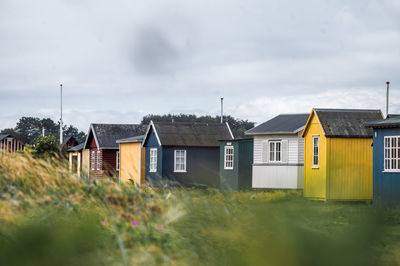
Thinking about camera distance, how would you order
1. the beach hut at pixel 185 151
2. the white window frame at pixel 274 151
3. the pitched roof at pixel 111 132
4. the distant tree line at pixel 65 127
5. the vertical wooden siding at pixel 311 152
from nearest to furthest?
the vertical wooden siding at pixel 311 152 → the white window frame at pixel 274 151 → the beach hut at pixel 185 151 → the pitched roof at pixel 111 132 → the distant tree line at pixel 65 127

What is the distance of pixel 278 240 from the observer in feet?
10.7

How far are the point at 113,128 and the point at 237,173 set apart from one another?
710 inches

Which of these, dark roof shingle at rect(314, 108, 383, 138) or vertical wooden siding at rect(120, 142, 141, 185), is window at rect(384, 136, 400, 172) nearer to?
dark roof shingle at rect(314, 108, 383, 138)

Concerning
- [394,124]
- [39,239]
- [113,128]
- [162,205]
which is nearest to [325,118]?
[394,124]

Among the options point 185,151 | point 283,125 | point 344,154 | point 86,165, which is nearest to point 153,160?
point 185,151

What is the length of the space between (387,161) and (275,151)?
9311 mm

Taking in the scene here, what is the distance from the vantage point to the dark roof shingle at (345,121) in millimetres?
24672

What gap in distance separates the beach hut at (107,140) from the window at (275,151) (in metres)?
18.5

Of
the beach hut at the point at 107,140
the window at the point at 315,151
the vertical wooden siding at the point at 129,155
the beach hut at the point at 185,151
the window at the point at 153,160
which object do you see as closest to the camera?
the window at the point at 315,151

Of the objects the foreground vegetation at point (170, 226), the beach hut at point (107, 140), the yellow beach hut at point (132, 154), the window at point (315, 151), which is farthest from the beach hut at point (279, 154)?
the foreground vegetation at point (170, 226)

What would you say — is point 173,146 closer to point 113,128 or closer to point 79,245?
point 113,128

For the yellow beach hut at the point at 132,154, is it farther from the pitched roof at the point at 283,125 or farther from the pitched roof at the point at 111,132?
the pitched roof at the point at 283,125

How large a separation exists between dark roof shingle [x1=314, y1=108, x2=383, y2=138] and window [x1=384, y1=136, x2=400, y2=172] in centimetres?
336

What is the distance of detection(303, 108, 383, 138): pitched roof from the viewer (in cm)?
2467
